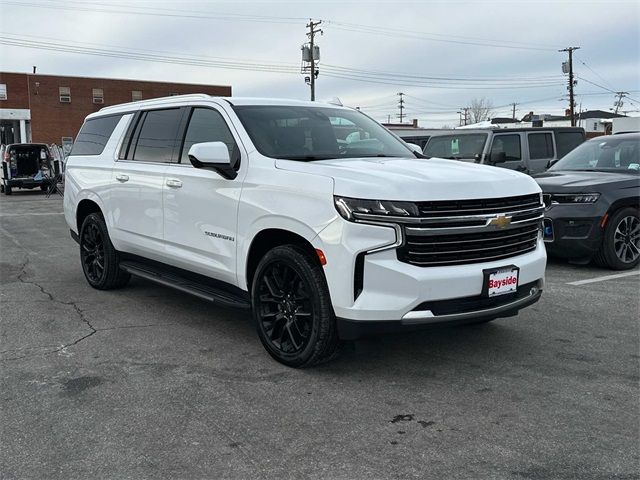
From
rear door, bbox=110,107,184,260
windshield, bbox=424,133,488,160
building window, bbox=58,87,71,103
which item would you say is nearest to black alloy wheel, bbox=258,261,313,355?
rear door, bbox=110,107,184,260

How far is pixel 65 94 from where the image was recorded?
172 feet

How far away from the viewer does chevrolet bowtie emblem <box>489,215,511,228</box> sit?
386 centimetres

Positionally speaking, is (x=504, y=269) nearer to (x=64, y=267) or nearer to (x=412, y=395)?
(x=412, y=395)

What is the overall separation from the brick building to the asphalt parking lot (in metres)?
50.1

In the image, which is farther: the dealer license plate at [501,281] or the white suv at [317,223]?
the dealer license plate at [501,281]

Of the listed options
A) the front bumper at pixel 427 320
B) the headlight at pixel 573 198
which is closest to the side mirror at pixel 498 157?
the headlight at pixel 573 198

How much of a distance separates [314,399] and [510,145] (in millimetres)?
9479

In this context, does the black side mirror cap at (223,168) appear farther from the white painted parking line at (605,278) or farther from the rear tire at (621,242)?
the rear tire at (621,242)

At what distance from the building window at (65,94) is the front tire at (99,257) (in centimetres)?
5076

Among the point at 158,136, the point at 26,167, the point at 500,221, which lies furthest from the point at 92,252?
the point at 26,167

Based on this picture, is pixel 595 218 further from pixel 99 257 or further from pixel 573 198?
pixel 99 257

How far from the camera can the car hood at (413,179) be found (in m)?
3.65

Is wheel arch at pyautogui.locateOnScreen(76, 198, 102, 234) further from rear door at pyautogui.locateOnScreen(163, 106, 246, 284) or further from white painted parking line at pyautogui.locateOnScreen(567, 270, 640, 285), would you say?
white painted parking line at pyautogui.locateOnScreen(567, 270, 640, 285)

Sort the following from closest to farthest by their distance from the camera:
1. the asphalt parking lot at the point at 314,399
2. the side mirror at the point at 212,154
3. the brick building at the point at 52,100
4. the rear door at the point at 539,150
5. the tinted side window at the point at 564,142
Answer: the asphalt parking lot at the point at 314,399 < the side mirror at the point at 212,154 < the rear door at the point at 539,150 < the tinted side window at the point at 564,142 < the brick building at the point at 52,100
